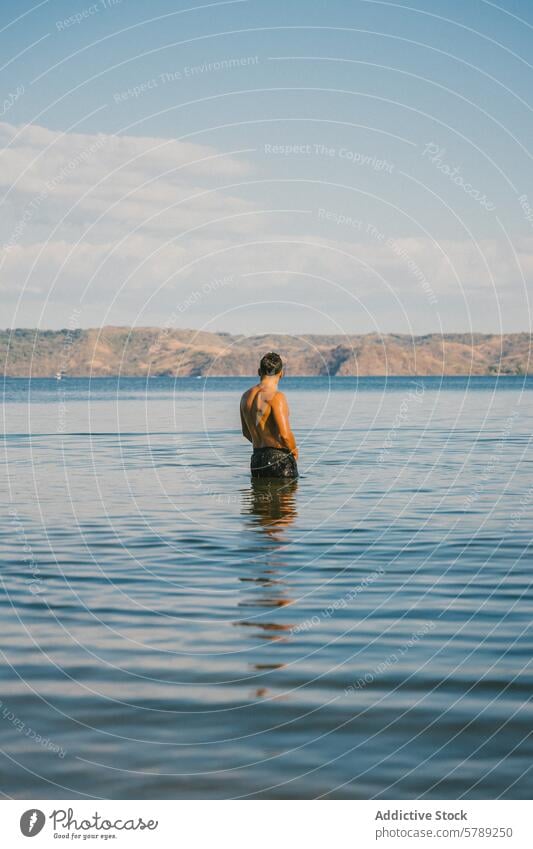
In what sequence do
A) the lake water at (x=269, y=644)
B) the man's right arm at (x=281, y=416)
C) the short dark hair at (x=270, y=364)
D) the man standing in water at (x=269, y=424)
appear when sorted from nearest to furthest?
1. the lake water at (x=269, y=644)
2. the man's right arm at (x=281, y=416)
3. the man standing in water at (x=269, y=424)
4. the short dark hair at (x=270, y=364)

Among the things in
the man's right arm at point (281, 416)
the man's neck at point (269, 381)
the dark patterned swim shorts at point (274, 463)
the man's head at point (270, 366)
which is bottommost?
the dark patterned swim shorts at point (274, 463)

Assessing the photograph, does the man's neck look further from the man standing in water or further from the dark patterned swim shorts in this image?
the dark patterned swim shorts

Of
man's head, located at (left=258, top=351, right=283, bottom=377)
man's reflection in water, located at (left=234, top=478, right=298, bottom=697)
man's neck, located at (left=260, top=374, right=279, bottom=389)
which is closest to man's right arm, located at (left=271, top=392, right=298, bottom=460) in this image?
man's neck, located at (left=260, top=374, right=279, bottom=389)

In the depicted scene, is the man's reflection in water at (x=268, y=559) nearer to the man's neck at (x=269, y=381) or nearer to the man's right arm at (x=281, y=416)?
the man's right arm at (x=281, y=416)

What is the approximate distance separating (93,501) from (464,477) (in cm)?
839

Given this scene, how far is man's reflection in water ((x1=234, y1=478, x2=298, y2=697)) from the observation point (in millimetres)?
10312

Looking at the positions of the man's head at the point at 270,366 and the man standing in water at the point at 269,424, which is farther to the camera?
the man's head at the point at 270,366

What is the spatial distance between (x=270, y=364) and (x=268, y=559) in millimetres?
8232

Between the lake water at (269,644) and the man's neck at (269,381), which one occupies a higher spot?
the man's neck at (269,381)

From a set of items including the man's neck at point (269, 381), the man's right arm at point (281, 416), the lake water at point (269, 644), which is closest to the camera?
the lake water at point (269, 644)

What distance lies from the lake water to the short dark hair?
2.39 m

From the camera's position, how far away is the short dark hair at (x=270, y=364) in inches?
863

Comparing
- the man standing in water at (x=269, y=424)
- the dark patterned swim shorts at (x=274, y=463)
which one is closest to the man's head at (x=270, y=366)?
the man standing in water at (x=269, y=424)

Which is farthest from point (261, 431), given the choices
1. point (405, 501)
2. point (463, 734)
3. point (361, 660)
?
point (463, 734)
